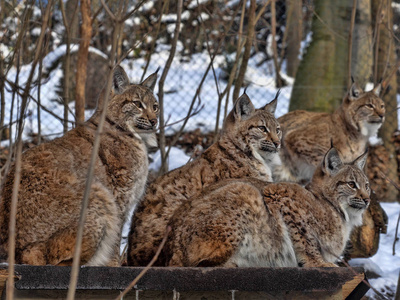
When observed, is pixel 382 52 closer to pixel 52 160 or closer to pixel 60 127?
pixel 60 127

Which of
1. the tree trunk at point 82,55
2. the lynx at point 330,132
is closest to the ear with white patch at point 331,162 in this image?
the tree trunk at point 82,55

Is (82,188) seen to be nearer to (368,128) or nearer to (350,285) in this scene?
(350,285)

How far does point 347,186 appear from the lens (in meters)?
4.77

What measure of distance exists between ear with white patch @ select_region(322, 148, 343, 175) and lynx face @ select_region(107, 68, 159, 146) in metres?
1.36

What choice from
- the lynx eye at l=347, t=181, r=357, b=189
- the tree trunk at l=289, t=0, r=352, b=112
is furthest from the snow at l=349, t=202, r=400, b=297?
the tree trunk at l=289, t=0, r=352, b=112

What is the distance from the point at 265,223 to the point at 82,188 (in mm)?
1207

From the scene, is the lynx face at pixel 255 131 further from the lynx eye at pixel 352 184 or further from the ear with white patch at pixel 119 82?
the ear with white patch at pixel 119 82

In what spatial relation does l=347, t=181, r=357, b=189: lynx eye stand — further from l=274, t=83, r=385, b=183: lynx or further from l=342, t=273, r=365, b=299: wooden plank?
l=274, t=83, r=385, b=183: lynx

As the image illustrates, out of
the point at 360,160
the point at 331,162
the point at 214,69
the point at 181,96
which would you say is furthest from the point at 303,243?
the point at 181,96

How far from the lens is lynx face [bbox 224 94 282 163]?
5.31 meters

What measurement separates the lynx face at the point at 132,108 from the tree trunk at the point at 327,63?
4746 millimetres

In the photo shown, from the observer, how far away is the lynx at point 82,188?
12.2 ft

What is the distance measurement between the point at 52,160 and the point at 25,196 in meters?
0.40

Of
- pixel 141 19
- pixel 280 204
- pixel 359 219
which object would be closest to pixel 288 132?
pixel 359 219
